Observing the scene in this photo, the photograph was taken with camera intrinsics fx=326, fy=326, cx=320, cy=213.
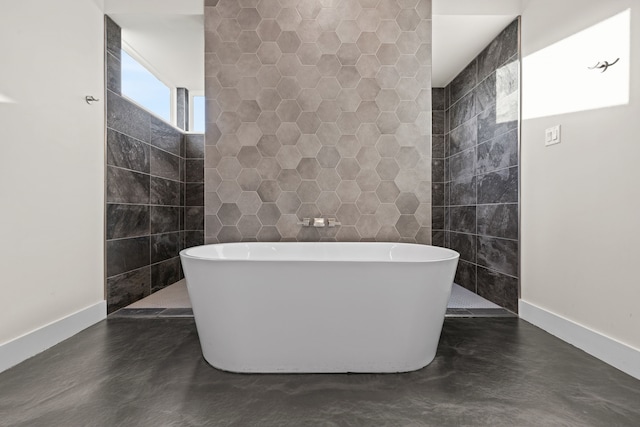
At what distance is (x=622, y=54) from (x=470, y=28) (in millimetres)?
1310

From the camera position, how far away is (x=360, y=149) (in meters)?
2.60

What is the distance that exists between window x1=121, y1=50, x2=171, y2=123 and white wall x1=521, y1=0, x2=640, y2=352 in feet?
10.9

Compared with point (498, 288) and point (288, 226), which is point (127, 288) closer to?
point (288, 226)

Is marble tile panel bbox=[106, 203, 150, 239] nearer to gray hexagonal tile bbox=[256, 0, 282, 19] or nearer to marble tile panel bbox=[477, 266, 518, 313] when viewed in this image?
gray hexagonal tile bbox=[256, 0, 282, 19]

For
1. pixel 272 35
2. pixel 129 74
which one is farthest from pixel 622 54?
pixel 129 74

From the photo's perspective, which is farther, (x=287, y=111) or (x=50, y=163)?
(x=287, y=111)

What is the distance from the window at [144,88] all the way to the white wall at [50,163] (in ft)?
1.97

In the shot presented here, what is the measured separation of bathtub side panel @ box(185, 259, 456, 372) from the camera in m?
1.55

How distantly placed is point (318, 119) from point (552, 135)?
1.65 m

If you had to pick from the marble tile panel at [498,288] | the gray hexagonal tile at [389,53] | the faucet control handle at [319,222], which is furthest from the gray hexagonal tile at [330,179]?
the marble tile panel at [498,288]

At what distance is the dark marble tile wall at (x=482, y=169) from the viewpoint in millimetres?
2646

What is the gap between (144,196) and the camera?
9.95 ft

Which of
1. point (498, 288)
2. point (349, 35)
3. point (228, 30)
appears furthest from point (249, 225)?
point (498, 288)

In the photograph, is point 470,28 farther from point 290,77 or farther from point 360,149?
point 290,77
